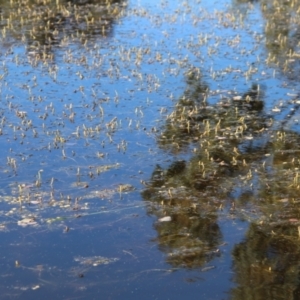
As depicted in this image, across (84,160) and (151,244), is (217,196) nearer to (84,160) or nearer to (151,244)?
(151,244)

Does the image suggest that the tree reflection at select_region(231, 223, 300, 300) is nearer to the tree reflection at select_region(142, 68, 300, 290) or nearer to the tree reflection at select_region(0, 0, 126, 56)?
the tree reflection at select_region(142, 68, 300, 290)

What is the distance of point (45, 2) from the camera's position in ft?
46.9

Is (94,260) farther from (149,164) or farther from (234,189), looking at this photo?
(149,164)

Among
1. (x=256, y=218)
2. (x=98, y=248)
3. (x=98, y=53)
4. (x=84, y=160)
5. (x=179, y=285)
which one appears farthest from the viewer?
(x=98, y=53)

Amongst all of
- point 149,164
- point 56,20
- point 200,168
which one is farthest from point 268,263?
point 56,20

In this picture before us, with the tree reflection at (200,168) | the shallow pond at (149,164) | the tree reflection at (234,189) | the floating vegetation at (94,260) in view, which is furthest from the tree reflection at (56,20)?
the floating vegetation at (94,260)

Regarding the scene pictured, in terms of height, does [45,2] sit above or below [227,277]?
above

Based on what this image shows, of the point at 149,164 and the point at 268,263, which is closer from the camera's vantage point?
the point at 268,263

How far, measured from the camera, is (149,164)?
6387mm

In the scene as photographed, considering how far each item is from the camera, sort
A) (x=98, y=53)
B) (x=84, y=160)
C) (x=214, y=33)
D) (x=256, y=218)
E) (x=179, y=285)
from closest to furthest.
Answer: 1. (x=179, y=285)
2. (x=256, y=218)
3. (x=84, y=160)
4. (x=98, y=53)
5. (x=214, y=33)

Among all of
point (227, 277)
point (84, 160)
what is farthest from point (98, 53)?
point (227, 277)

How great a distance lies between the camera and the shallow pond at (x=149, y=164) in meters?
4.57

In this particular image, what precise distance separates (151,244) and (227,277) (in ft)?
2.24

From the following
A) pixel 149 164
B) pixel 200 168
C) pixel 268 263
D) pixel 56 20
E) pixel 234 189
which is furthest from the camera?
pixel 56 20
